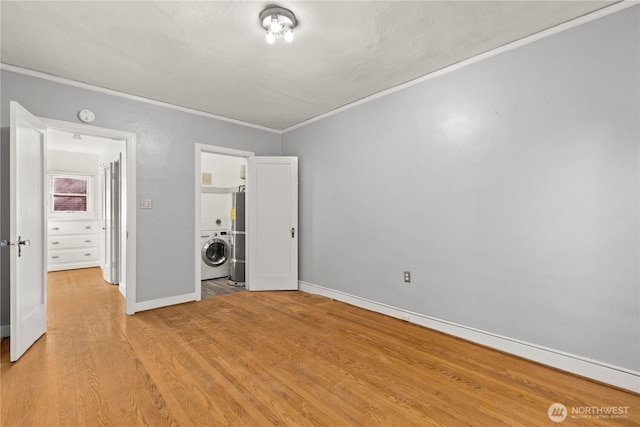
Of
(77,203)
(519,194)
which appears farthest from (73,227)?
(519,194)

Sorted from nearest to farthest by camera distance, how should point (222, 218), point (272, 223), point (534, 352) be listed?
point (534, 352) → point (272, 223) → point (222, 218)

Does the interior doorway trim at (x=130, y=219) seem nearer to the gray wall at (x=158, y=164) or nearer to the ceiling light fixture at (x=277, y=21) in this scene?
the gray wall at (x=158, y=164)

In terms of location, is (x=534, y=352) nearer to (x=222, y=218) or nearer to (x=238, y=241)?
(x=238, y=241)

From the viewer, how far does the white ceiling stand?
6.79ft

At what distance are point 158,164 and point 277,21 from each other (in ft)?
8.25

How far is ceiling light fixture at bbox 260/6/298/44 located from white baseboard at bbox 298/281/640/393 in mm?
2898

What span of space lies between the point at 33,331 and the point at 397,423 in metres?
3.19

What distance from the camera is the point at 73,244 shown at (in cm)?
642

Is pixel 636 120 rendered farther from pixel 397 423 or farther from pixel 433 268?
pixel 397 423

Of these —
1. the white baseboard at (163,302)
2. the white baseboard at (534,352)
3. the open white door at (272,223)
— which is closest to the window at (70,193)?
the white baseboard at (163,302)

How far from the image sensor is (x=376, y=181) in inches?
141

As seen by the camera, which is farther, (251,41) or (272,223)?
(272,223)

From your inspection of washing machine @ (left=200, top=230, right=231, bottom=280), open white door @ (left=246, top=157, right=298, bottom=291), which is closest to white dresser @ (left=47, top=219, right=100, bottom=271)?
washing machine @ (left=200, top=230, right=231, bottom=280)

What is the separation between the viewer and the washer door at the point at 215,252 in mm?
5293
